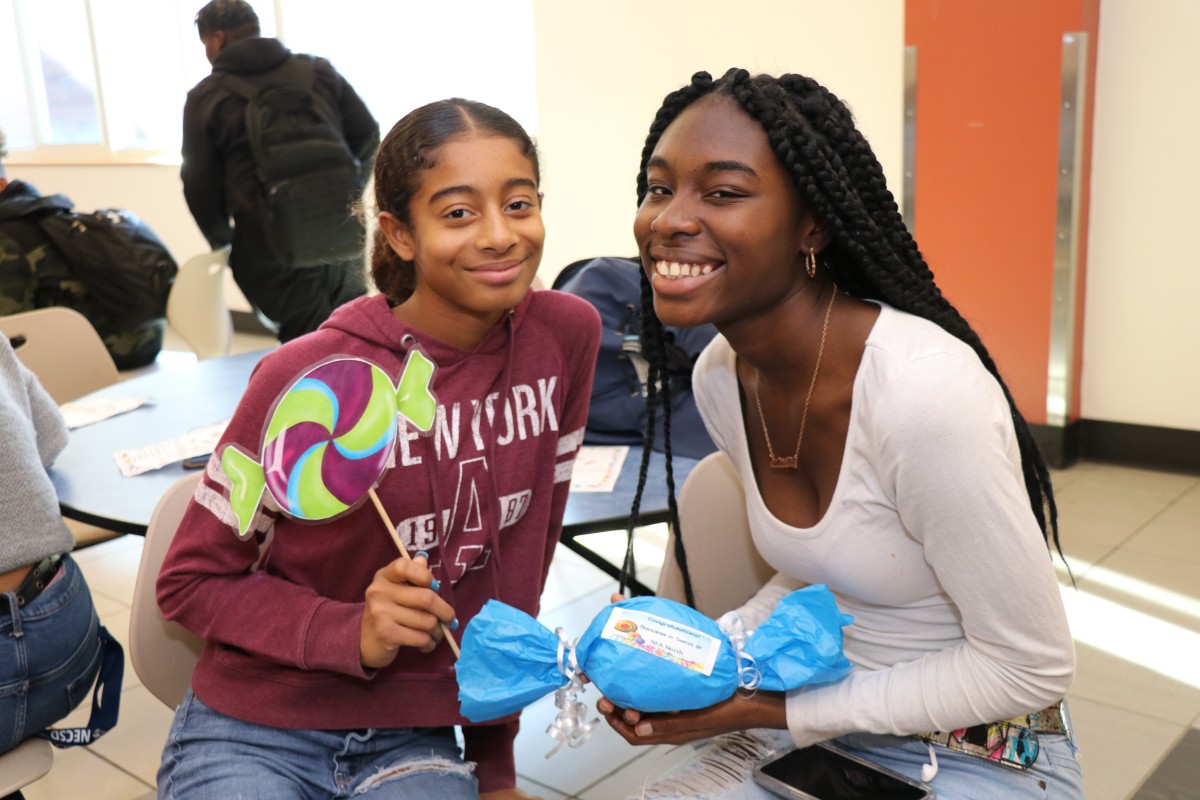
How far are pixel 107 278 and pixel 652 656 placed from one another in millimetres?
3392

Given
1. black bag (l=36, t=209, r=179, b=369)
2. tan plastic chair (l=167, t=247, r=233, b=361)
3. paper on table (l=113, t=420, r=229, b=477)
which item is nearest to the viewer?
paper on table (l=113, t=420, r=229, b=477)

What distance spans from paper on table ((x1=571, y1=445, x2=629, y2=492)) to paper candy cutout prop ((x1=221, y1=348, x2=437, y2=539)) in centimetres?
69

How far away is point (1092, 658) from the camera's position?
290 centimetres

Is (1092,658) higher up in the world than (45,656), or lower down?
lower down

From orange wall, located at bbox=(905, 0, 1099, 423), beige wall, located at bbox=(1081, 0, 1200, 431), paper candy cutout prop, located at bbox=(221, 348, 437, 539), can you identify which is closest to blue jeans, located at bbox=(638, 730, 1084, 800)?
paper candy cutout prop, located at bbox=(221, 348, 437, 539)

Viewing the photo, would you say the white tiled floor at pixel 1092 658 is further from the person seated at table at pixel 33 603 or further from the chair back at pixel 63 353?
the person seated at table at pixel 33 603

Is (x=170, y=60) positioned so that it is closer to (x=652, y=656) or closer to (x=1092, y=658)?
(x=1092, y=658)

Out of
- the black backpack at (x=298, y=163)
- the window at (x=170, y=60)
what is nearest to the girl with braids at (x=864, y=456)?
the black backpack at (x=298, y=163)

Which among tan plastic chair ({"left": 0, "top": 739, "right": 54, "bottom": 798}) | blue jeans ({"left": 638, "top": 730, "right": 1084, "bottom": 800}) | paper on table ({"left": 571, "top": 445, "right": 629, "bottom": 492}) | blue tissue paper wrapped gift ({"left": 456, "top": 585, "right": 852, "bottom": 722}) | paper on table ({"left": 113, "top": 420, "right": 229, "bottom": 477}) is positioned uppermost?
blue tissue paper wrapped gift ({"left": 456, "top": 585, "right": 852, "bottom": 722})

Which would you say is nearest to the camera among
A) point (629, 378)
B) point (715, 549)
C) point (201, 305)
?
point (715, 549)

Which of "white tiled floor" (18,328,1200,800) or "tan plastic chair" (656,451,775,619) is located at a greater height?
"tan plastic chair" (656,451,775,619)

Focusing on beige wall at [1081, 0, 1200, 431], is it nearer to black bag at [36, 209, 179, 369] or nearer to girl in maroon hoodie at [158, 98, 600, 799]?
girl in maroon hoodie at [158, 98, 600, 799]

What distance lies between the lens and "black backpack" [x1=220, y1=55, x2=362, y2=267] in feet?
13.0

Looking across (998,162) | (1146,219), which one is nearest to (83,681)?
(998,162)
